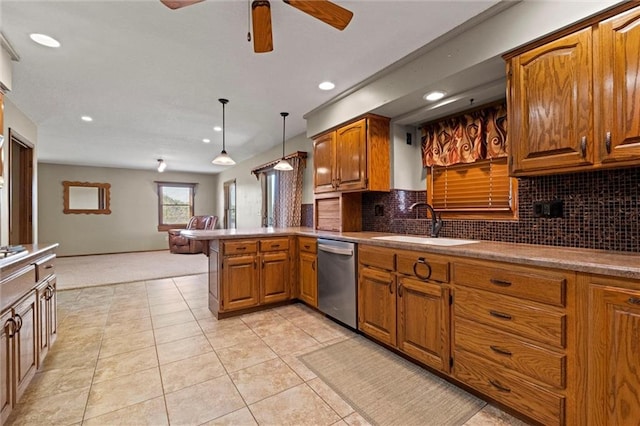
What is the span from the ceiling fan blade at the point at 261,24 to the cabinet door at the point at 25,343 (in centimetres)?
207

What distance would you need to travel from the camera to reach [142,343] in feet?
8.29

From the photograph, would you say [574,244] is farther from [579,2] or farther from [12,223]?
[12,223]

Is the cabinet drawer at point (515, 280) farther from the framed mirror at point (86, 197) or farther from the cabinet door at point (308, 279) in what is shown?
the framed mirror at point (86, 197)

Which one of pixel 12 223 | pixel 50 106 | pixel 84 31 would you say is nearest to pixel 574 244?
pixel 84 31

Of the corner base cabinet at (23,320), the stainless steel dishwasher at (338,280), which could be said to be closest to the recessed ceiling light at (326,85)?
the stainless steel dishwasher at (338,280)

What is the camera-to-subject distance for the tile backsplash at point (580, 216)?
1.66 metres

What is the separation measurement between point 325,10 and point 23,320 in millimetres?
2491

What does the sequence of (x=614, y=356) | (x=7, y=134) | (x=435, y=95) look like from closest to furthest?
(x=614, y=356) → (x=435, y=95) → (x=7, y=134)

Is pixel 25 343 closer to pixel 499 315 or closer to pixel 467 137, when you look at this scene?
pixel 499 315

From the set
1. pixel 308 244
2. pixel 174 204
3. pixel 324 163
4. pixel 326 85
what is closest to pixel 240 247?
pixel 308 244

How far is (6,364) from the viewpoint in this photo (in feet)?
4.86

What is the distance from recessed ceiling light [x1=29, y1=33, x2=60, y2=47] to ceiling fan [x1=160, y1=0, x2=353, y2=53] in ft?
4.69

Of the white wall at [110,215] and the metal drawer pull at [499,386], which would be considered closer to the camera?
the metal drawer pull at [499,386]

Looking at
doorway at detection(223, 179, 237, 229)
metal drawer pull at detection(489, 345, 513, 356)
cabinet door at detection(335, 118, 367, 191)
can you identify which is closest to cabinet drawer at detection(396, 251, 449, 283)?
metal drawer pull at detection(489, 345, 513, 356)
